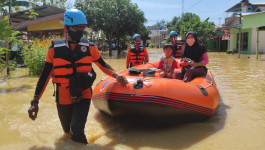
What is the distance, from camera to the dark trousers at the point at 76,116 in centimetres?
230

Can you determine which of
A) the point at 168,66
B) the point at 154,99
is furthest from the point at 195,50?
the point at 154,99

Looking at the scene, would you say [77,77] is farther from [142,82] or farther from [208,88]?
[208,88]

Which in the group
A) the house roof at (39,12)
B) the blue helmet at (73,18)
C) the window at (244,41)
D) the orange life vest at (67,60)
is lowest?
the orange life vest at (67,60)

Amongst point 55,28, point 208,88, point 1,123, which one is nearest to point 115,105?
point 208,88

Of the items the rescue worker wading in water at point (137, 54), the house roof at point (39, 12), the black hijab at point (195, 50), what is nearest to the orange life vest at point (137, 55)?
the rescue worker wading in water at point (137, 54)

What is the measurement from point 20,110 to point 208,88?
3400 millimetres

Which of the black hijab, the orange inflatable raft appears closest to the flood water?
the orange inflatable raft

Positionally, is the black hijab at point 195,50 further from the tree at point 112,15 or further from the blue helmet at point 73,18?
the tree at point 112,15

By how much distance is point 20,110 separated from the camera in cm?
438

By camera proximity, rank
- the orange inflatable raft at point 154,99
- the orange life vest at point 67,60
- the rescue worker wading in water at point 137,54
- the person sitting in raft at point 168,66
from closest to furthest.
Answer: the orange life vest at point 67,60, the orange inflatable raft at point 154,99, the person sitting in raft at point 168,66, the rescue worker wading in water at point 137,54

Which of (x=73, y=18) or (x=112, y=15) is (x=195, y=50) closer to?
(x=73, y=18)

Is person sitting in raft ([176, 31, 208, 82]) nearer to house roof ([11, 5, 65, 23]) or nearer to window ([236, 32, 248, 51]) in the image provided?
house roof ([11, 5, 65, 23])

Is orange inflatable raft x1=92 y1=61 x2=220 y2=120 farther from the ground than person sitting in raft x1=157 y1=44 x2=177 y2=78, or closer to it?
closer to it

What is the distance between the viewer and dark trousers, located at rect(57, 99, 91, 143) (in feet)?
7.54
